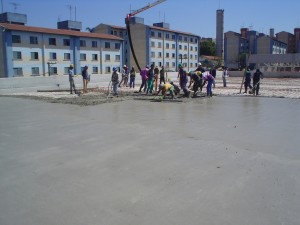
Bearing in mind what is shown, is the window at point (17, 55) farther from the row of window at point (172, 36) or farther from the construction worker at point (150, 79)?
the construction worker at point (150, 79)

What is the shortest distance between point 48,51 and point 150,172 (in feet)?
168

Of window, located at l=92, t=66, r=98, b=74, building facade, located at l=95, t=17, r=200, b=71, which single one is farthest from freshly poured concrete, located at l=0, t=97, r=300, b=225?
building facade, located at l=95, t=17, r=200, b=71

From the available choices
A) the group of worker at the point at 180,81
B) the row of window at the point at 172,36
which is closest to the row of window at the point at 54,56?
the row of window at the point at 172,36

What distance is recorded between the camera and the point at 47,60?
5238cm

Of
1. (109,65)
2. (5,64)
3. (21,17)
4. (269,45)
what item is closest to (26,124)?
(5,64)

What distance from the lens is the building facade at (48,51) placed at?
4762cm

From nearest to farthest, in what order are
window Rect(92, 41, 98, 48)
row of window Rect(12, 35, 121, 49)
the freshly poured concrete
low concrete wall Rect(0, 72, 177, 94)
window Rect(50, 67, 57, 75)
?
the freshly poured concrete, low concrete wall Rect(0, 72, 177, 94), row of window Rect(12, 35, 121, 49), window Rect(50, 67, 57, 75), window Rect(92, 41, 98, 48)

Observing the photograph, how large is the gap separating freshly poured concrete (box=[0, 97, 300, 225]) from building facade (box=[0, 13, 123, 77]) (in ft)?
140

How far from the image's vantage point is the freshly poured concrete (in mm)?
3729

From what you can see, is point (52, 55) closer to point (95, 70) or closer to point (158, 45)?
point (95, 70)

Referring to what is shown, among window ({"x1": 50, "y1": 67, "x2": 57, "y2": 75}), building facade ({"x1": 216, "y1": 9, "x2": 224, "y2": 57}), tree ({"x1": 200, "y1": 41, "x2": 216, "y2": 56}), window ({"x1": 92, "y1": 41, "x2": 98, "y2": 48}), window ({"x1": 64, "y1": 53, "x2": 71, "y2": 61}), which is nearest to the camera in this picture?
window ({"x1": 50, "y1": 67, "x2": 57, "y2": 75})

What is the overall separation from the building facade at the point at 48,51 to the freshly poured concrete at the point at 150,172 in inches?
1674

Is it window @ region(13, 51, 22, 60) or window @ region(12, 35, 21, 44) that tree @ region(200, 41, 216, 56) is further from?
window @ region(13, 51, 22, 60)

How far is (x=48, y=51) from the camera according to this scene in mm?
52312
